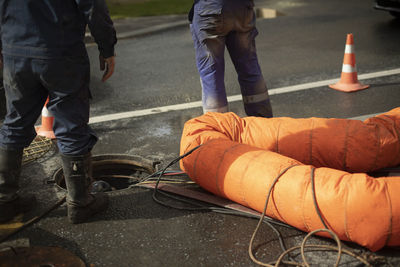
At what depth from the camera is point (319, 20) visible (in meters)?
10.2

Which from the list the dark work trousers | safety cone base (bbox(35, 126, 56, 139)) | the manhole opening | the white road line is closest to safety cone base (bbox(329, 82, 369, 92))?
the white road line

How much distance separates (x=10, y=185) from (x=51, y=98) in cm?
71

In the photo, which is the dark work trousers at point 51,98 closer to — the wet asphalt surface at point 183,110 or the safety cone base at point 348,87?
the wet asphalt surface at point 183,110

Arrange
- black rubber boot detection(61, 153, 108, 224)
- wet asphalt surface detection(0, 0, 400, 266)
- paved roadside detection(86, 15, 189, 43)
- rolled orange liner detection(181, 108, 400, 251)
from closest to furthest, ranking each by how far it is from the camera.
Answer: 1. rolled orange liner detection(181, 108, 400, 251)
2. wet asphalt surface detection(0, 0, 400, 266)
3. black rubber boot detection(61, 153, 108, 224)
4. paved roadside detection(86, 15, 189, 43)

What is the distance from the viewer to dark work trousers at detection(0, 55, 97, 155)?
3.18 m

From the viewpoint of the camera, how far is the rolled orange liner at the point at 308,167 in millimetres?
2980

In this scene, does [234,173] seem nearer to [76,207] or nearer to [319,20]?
[76,207]

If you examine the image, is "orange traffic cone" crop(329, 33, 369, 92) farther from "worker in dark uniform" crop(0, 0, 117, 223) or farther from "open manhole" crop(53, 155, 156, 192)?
"worker in dark uniform" crop(0, 0, 117, 223)

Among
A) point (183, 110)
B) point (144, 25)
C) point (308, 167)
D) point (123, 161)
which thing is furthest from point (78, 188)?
point (144, 25)

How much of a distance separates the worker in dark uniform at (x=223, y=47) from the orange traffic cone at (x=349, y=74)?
Answer: 5.87 ft

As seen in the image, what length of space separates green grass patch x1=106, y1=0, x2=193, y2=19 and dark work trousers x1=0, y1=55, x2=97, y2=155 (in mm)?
8769

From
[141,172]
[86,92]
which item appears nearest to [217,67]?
[141,172]

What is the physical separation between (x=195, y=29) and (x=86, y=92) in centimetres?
151

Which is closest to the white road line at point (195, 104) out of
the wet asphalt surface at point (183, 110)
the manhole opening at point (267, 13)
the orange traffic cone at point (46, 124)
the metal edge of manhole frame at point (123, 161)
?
the wet asphalt surface at point (183, 110)
